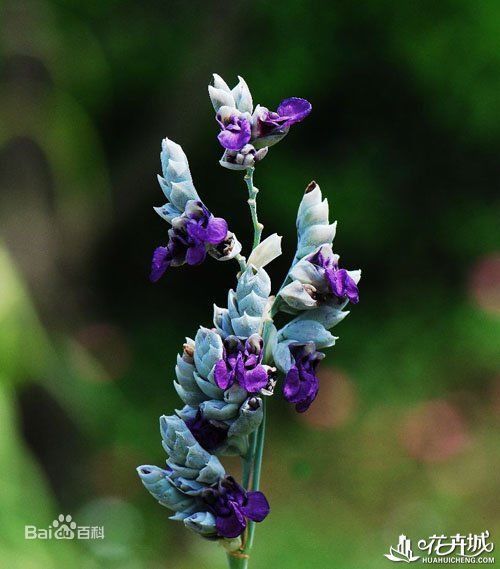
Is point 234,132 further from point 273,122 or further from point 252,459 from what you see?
point 252,459

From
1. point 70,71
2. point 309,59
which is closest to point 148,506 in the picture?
point 70,71

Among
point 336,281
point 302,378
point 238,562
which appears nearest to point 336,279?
point 336,281

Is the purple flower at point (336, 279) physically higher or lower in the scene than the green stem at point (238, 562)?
higher

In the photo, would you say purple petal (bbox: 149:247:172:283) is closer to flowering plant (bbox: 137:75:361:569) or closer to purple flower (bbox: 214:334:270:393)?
flowering plant (bbox: 137:75:361:569)

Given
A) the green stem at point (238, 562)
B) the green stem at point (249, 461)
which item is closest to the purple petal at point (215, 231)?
the green stem at point (249, 461)

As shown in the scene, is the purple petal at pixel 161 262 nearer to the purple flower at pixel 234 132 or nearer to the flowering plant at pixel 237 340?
the flowering plant at pixel 237 340

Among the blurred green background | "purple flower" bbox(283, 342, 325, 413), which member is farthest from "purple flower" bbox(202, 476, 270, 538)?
the blurred green background
